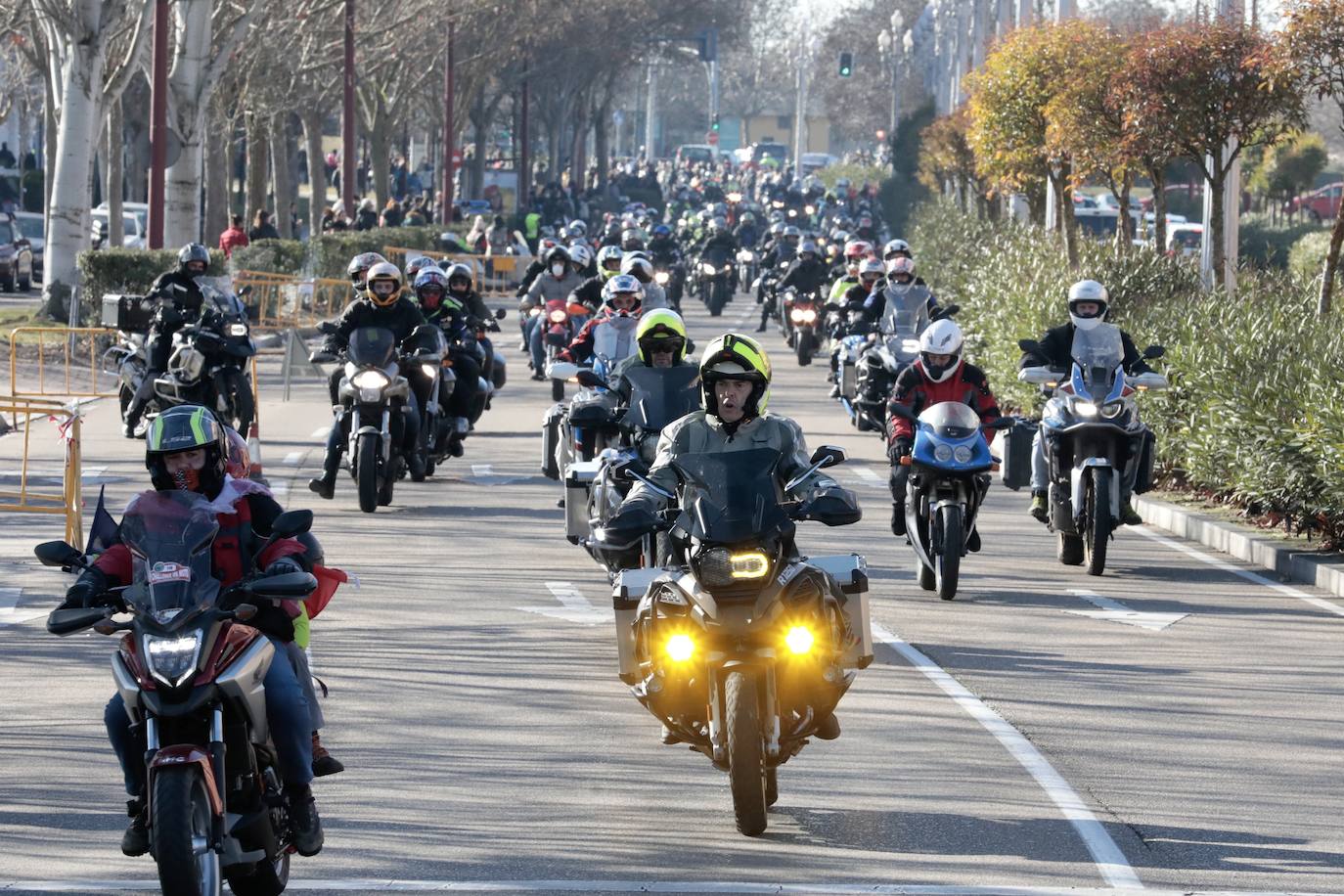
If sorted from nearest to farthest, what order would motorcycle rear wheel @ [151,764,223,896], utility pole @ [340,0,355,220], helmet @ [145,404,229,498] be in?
motorcycle rear wheel @ [151,764,223,896] < helmet @ [145,404,229,498] < utility pole @ [340,0,355,220]

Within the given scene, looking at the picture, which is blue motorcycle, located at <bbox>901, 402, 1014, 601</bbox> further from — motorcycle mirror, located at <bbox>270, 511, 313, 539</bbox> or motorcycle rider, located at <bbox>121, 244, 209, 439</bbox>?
motorcycle rider, located at <bbox>121, 244, 209, 439</bbox>

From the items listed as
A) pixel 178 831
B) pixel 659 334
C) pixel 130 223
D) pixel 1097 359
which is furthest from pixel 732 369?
pixel 130 223

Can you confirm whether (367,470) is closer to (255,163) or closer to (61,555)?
(61,555)

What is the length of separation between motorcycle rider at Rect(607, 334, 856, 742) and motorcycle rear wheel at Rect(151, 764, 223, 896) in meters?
2.50

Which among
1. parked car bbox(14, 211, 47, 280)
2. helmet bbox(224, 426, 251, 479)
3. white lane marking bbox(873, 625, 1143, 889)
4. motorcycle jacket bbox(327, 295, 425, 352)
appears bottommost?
white lane marking bbox(873, 625, 1143, 889)

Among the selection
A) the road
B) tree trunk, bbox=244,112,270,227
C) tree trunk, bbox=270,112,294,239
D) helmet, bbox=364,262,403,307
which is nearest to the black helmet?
helmet, bbox=364,262,403,307

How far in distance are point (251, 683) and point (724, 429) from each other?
2531mm

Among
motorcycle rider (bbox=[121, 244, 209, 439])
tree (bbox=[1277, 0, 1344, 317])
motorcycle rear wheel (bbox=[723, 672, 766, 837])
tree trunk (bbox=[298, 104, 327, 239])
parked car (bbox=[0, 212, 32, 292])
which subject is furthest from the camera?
tree trunk (bbox=[298, 104, 327, 239])

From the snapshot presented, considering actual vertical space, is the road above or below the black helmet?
below

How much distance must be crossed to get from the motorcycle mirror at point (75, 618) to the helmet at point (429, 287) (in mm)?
13802

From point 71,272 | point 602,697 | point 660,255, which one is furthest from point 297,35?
point 602,697

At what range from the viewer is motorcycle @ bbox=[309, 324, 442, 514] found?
1798cm

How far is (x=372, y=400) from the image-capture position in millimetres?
17984

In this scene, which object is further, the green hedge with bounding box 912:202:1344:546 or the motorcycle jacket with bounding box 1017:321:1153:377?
the green hedge with bounding box 912:202:1344:546
